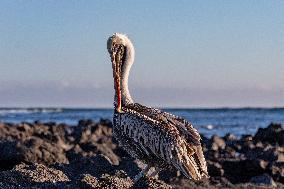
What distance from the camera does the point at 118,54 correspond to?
11.3m

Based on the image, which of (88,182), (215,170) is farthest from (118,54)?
(215,170)

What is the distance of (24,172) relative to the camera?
9.70 meters

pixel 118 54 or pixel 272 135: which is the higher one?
pixel 118 54

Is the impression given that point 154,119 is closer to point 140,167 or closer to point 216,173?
point 140,167

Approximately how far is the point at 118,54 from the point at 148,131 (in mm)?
1531

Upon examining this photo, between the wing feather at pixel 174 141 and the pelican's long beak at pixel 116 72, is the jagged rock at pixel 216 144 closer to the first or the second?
the pelican's long beak at pixel 116 72

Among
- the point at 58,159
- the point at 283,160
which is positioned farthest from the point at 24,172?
the point at 283,160

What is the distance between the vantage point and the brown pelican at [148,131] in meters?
10.1

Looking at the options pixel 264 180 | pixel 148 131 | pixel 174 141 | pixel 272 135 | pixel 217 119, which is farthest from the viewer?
pixel 217 119

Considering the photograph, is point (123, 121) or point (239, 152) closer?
point (123, 121)

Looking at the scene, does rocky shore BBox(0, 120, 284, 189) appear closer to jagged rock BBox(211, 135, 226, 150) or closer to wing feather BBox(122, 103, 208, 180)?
jagged rock BBox(211, 135, 226, 150)

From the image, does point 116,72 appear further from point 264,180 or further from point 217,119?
point 217,119

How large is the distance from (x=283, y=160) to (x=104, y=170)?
8.95 metres

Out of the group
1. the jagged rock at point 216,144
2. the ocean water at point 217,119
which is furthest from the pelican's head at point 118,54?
the ocean water at point 217,119
